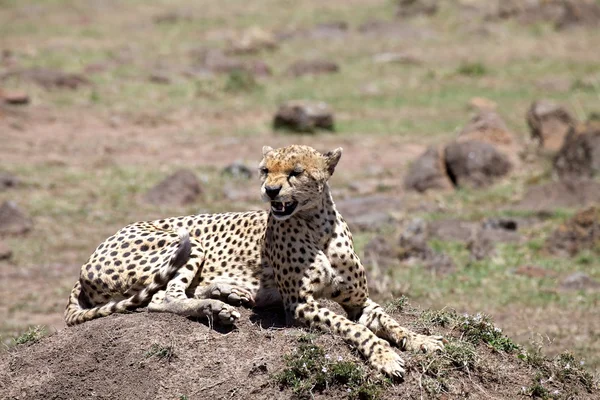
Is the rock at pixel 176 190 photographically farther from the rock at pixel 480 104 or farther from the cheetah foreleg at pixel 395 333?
the cheetah foreleg at pixel 395 333

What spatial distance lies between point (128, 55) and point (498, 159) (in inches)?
480

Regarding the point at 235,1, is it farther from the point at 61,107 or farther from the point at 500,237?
the point at 500,237

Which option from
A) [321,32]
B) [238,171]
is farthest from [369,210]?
[321,32]

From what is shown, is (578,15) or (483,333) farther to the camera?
(578,15)

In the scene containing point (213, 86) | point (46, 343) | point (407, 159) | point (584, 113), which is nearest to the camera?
point (46, 343)

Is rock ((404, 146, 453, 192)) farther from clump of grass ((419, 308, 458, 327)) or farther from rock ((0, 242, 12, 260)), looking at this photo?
clump of grass ((419, 308, 458, 327))

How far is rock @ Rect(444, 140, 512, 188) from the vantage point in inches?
632

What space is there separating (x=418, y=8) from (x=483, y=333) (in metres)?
25.0

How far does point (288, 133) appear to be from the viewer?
1928cm

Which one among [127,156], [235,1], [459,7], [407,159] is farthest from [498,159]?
[235,1]

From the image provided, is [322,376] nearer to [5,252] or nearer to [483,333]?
[483,333]

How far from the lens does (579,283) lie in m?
11.6

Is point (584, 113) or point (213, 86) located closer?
point (584, 113)

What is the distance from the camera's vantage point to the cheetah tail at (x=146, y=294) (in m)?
6.73
